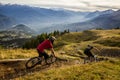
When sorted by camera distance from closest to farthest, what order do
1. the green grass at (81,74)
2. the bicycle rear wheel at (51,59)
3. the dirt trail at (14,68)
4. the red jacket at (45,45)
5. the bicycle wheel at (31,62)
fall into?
the green grass at (81,74), the dirt trail at (14,68), the red jacket at (45,45), the bicycle wheel at (31,62), the bicycle rear wheel at (51,59)

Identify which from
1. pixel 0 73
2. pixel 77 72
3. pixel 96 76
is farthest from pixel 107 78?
pixel 0 73

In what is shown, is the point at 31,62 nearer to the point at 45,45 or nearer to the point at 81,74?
the point at 45,45

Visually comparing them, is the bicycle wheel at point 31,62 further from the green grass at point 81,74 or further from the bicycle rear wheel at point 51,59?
the green grass at point 81,74

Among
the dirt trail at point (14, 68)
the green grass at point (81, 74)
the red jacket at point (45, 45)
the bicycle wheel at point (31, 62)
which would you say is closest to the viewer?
the green grass at point (81, 74)

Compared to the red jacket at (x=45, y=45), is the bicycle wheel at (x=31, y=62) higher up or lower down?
lower down

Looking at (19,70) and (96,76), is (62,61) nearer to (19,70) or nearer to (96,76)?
(19,70)

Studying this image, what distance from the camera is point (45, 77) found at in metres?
18.1

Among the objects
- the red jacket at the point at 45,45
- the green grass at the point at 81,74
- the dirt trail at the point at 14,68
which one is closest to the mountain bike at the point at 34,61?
the dirt trail at the point at 14,68

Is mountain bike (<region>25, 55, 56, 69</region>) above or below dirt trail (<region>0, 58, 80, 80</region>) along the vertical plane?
above

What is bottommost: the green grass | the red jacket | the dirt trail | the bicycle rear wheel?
the dirt trail

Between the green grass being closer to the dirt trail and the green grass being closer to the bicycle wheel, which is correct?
the dirt trail

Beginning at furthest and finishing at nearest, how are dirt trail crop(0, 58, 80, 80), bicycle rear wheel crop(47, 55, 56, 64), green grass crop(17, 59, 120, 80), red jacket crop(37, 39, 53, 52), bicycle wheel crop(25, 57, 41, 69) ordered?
bicycle rear wheel crop(47, 55, 56, 64)
bicycle wheel crop(25, 57, 41, 69)
red jacket crop(37, 39, 53, 52)
dirt trail crop(0, 58, 80, 80)
green grass crop(17, 59, 120, 80)

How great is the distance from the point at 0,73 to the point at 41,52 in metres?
4.11

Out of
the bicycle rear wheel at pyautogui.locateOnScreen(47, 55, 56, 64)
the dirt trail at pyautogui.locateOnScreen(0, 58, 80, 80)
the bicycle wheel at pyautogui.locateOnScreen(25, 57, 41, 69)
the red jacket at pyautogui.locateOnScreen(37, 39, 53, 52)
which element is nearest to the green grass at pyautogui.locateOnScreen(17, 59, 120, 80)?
the dirt trail at pyautogui.locateOnScreen(0, 58, 80, 80)
